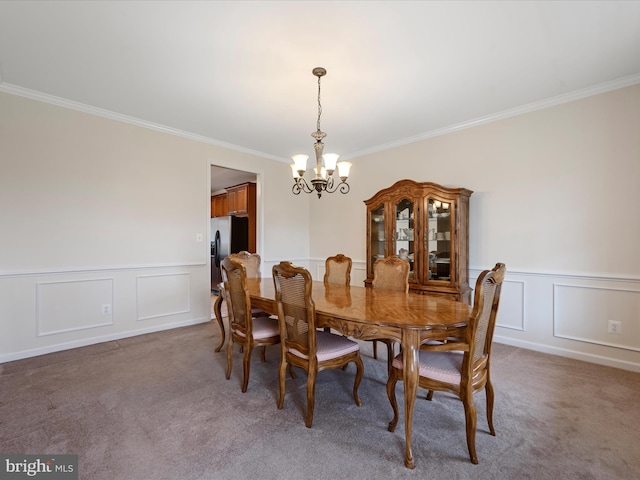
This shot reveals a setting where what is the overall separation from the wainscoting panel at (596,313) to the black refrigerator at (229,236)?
475cm

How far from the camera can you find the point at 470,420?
1.51 m

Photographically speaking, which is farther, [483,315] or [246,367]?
[246,367]

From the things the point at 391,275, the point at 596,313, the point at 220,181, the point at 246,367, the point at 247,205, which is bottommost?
the point at 246,367

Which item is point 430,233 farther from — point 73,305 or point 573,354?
point 73,305

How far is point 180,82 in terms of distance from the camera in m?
2.67

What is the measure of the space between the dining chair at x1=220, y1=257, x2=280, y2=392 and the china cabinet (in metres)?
1.84

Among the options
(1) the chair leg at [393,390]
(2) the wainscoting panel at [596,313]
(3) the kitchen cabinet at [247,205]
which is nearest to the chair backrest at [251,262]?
(3) the kitchen cabinet at [247,205]

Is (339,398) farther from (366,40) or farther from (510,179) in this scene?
(510,179)

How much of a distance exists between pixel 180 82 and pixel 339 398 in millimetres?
2906

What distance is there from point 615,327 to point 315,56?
3.44 meters

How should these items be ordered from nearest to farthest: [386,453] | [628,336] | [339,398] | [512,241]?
[386,453] < [339,398] < [628,336] < [512,241]

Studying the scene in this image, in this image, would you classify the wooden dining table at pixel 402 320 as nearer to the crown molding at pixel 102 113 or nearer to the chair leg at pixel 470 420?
the chair leg at pixel 470 420

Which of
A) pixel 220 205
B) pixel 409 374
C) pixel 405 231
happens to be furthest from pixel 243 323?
pixel 220 205

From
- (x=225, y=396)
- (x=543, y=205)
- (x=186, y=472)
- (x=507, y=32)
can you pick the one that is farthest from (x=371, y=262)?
(x=186, y=472)
